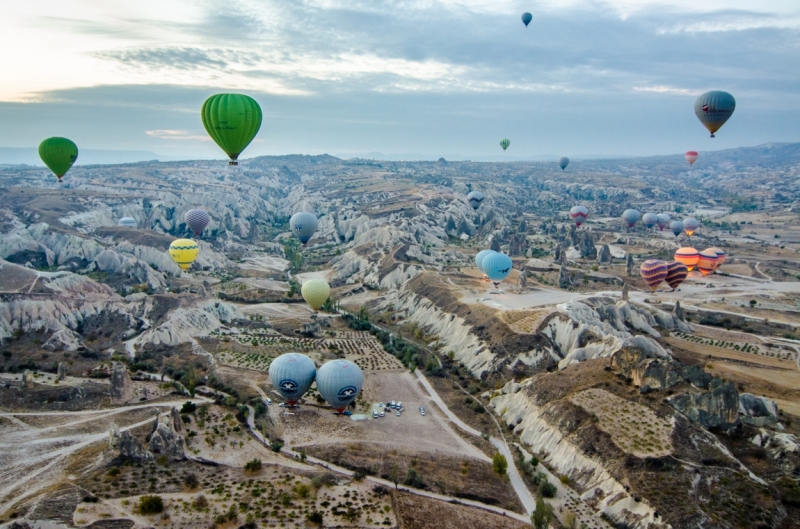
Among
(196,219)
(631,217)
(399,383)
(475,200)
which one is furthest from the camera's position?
(475,200)

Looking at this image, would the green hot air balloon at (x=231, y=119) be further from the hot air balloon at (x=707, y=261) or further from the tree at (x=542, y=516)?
the hot air balloon at (x=707, y=261)

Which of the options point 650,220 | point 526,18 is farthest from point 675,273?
point 650,220

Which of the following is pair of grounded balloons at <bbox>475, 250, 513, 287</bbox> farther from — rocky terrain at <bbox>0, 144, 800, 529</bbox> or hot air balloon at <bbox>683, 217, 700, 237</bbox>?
hot air balloon at <bbox>683, 217, 700, 237</bbox>

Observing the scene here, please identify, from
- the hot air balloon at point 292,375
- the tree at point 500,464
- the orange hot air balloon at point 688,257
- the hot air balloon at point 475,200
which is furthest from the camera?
the hot air balloon at point 475,200

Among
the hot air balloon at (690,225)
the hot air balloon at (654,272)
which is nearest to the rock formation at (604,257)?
the hot air balloon at (654,272)

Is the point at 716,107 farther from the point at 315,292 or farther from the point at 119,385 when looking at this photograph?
the point at 119,385

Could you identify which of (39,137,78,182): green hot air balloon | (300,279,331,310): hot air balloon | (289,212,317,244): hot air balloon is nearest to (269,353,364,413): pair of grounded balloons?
(300,279,331,310): hot air balloon
